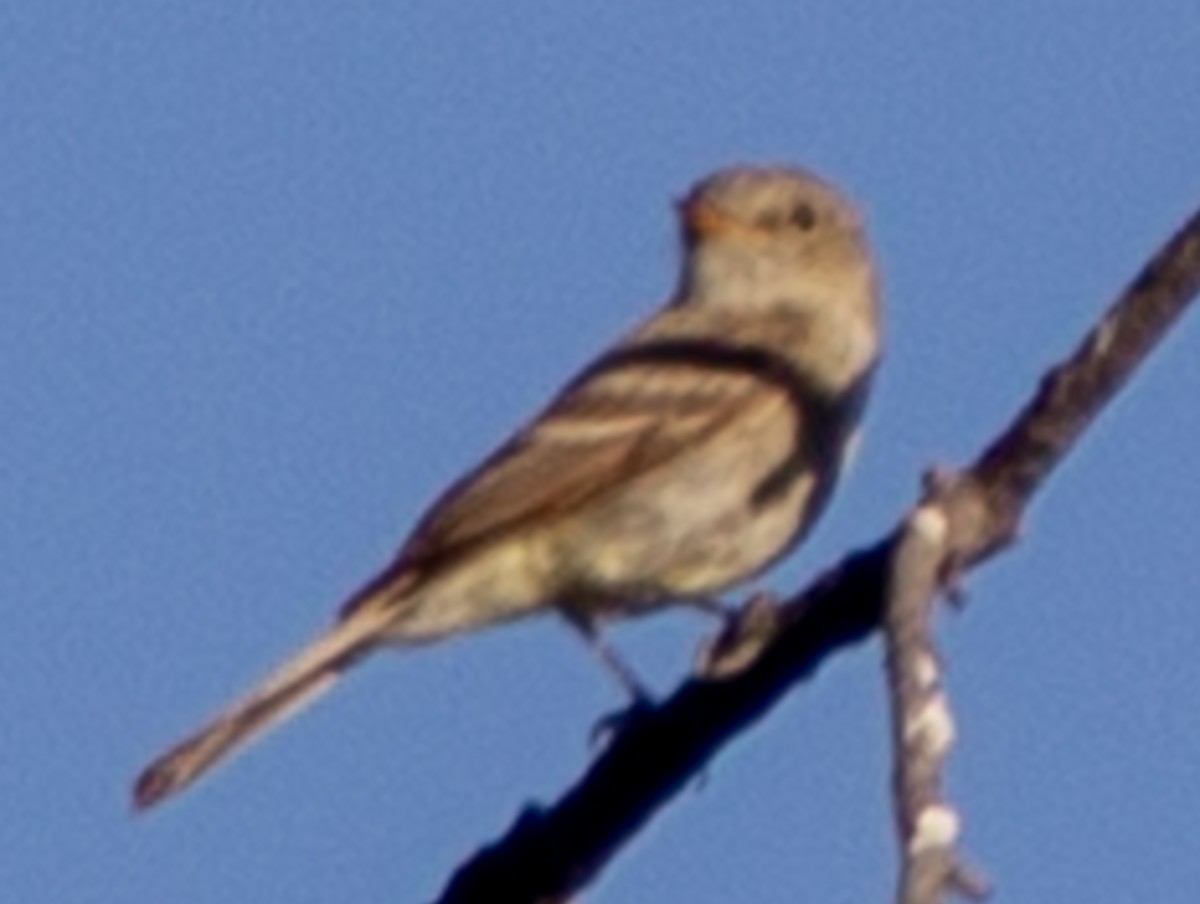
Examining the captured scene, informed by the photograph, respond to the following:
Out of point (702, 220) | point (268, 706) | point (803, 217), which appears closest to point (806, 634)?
point (268, 706)

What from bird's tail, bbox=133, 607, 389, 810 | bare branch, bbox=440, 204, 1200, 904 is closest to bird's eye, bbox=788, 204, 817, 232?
bird's tail, bbox=133, 607, 389, 810

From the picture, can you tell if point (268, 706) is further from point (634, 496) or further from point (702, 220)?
point (702, 220)

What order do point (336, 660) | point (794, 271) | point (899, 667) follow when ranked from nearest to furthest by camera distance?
1. point (899, 667)
2. point (336, 660)
3. point (794, 271)

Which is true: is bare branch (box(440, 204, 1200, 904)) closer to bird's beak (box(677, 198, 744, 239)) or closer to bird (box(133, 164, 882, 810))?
bird (box(133, 164, 882, 810))

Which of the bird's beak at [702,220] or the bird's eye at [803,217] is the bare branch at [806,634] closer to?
the bird's beak at [702,220]

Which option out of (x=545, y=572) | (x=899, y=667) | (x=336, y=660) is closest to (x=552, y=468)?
(x=545, y=572)

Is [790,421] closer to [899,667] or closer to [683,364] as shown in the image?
[683,364]
